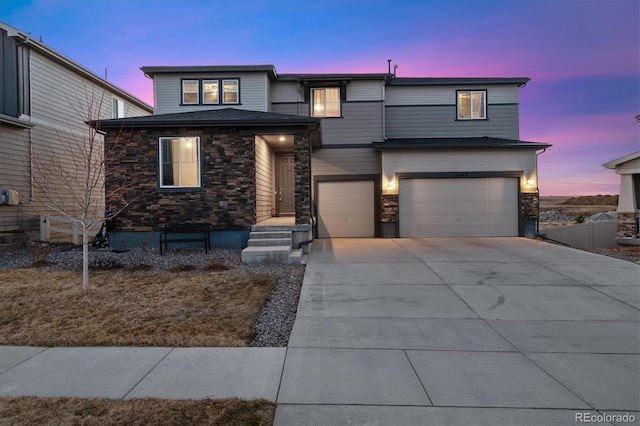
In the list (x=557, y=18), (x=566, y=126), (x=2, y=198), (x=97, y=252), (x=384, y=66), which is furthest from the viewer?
(x=566, y=126)

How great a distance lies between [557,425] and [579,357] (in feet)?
4.96

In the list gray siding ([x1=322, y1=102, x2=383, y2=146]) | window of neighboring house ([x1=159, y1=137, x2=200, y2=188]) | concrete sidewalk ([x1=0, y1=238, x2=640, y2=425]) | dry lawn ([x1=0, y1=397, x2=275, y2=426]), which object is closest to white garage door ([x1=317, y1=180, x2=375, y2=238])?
gray siding ([x1=322, y1=102, x2=383, y2=146])

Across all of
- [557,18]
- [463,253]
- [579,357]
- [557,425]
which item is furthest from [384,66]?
[557,425]

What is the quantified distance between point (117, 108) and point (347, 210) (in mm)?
11806

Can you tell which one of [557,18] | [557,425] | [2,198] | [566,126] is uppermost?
[557,18]

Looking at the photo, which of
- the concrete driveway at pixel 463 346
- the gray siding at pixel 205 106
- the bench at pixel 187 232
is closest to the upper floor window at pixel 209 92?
the gray siding at pixel 205 106

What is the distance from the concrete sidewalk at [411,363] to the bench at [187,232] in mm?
5048

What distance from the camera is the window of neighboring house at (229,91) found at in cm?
1389

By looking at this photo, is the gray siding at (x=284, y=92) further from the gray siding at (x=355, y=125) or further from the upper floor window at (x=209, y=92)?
the gray siding at (x=355, y=125)

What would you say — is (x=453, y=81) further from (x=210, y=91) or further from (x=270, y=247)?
(x=270, y=247)

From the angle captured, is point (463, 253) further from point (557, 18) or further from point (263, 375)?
point (557, 18)

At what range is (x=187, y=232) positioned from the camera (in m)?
10.2

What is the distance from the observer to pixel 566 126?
75.7 feet

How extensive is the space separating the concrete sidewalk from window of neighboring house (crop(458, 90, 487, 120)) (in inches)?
412
